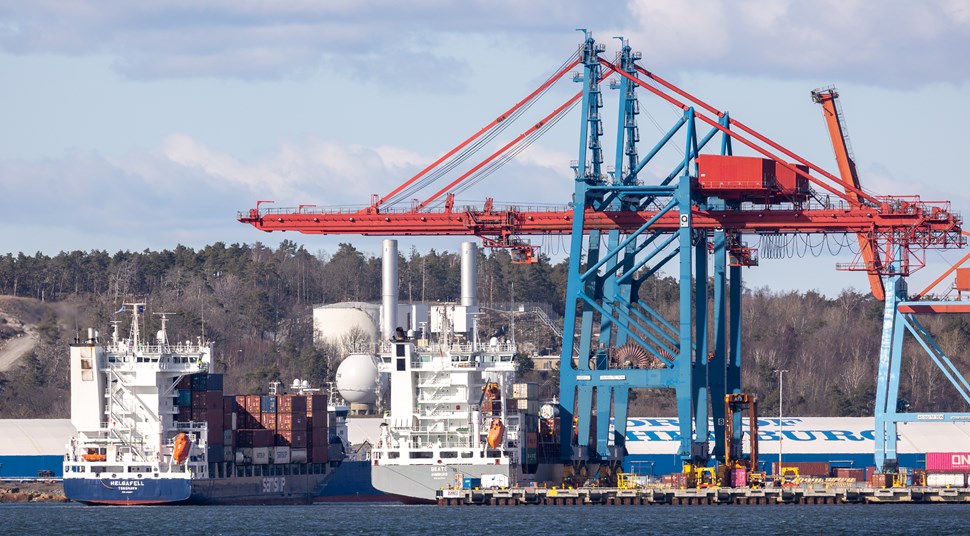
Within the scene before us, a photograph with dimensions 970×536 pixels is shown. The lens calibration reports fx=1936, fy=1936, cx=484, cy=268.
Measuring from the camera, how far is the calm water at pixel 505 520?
218ft

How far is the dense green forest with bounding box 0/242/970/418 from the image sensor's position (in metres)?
125

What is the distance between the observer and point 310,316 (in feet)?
490

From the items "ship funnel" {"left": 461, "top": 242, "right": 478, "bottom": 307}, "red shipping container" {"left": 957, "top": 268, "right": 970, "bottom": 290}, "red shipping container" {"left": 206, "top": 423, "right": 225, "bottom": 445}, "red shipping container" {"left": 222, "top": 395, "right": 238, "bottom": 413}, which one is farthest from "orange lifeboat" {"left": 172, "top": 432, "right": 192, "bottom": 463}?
"ship funnel" {"left": 461, "top": 242, "right": 478, "bottom": 307}

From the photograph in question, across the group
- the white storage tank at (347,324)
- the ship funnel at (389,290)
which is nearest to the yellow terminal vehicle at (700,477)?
the ship funnel at (389,290)

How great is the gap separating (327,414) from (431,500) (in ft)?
40.7

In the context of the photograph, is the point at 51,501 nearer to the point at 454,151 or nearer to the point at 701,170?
the point at 454,151

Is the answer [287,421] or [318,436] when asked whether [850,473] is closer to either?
[318,436]

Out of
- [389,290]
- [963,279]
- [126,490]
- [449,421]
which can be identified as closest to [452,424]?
[449,421]

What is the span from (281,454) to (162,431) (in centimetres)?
846

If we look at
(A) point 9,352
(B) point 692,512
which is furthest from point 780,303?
(B) point 692,512

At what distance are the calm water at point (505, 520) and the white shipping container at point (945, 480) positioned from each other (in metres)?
1.37

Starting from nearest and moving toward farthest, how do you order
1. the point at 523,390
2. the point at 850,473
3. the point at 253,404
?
the point at 523,390
the point at 850,473
the point at 253,404

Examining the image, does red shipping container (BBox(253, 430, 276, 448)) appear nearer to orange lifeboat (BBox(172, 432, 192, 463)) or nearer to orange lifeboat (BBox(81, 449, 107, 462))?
orange lifeboat (BBox(172, 432, 192, 463))

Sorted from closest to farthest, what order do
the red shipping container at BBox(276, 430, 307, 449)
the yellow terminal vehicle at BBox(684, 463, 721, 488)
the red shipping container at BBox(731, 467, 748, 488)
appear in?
the yellow terminal vehicle at BBox(684, 463, 721, 488) < the red shipping container at BBox(731, 467, 748, 488) < the red shipping container at BBox(276, 430, 307, 449)
